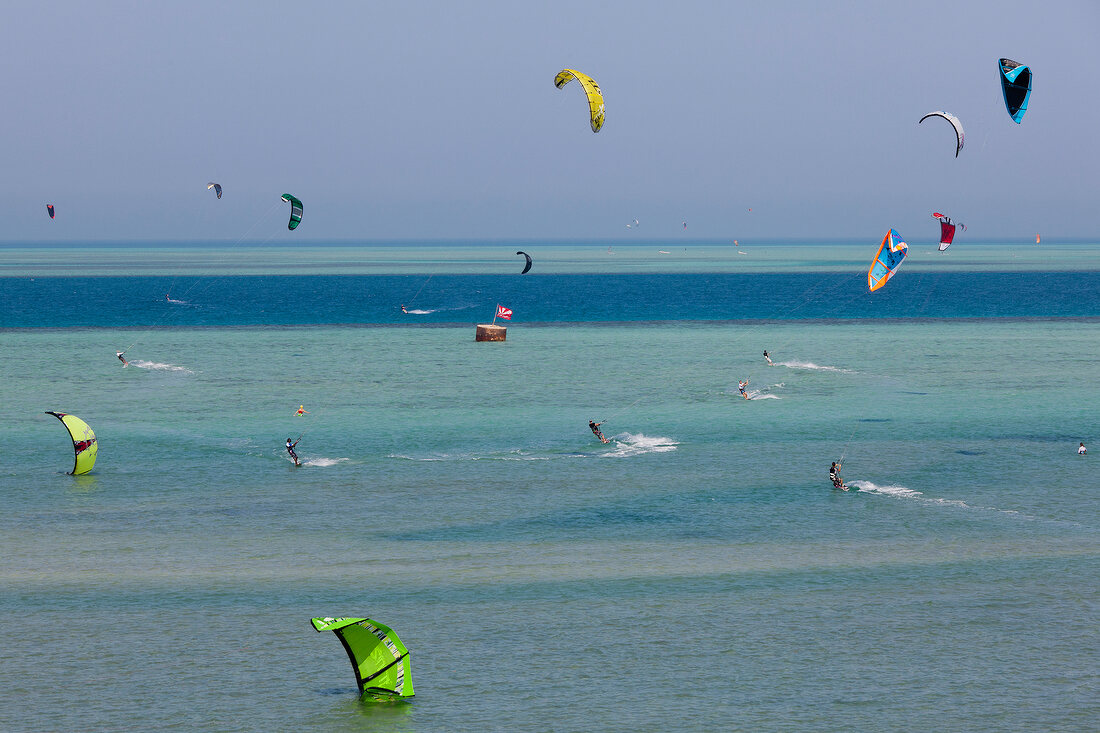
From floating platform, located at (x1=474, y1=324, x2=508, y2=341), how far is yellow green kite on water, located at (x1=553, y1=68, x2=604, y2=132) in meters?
41.8

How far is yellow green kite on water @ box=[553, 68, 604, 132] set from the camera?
155ft

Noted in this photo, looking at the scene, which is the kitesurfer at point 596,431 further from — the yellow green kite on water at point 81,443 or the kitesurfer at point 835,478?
the yellow green kite on water at point 81,443

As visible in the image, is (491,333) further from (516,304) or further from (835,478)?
(516,304)

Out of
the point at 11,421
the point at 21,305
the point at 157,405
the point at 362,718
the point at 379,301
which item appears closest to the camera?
the point at 362,718

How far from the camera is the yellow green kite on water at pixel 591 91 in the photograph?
47.3 m

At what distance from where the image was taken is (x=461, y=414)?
176 feet

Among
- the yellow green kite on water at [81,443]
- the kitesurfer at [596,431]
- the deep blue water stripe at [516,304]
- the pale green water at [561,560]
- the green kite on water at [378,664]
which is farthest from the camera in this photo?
the deep blue water stripe at [516,304]

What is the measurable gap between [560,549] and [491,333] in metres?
60.1

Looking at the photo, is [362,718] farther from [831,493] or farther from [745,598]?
[831,493]

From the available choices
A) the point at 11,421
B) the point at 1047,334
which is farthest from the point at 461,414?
the point at 1047,334

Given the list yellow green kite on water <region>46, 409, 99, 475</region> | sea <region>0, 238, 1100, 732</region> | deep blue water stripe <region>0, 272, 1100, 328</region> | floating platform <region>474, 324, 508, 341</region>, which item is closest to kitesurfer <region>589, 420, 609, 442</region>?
sea <region>0, 238, 1100, 732</region>

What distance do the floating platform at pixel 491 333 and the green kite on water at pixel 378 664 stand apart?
68918mm

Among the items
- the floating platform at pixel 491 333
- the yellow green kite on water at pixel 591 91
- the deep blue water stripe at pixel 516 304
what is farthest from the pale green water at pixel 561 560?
the deep blue water stripe at pixel 516 304

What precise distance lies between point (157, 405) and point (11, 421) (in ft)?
21.8
